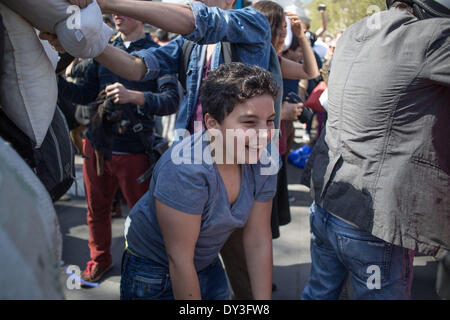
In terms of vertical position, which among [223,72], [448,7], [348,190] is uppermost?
[448,7]

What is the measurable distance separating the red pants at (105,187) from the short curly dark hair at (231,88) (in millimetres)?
1294

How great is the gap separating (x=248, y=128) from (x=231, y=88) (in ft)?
0.51

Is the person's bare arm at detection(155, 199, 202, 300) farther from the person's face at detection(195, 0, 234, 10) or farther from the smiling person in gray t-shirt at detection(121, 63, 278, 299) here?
the person's face at detection(195, 0, 234, 10)

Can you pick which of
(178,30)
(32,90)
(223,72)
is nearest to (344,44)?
(223,72)

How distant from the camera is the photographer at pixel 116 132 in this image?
254cm

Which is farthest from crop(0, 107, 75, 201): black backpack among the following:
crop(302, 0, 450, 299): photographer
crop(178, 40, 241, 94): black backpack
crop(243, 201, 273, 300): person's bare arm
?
crop(302, 0, 450, 299): photographer

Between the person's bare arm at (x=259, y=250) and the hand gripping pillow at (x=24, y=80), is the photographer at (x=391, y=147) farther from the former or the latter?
the hand gripping pillow at (x=24, y=80)

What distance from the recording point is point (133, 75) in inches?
75.7

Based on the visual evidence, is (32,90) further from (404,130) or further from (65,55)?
(404,130)

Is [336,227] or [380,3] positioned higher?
[380,3]

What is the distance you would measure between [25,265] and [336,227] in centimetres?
145

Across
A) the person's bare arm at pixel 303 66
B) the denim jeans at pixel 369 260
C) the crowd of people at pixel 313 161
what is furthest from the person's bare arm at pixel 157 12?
the person's bare arm at pixel 303 66

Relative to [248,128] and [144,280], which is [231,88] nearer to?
[248,128]

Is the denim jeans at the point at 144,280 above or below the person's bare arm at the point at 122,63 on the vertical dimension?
below
